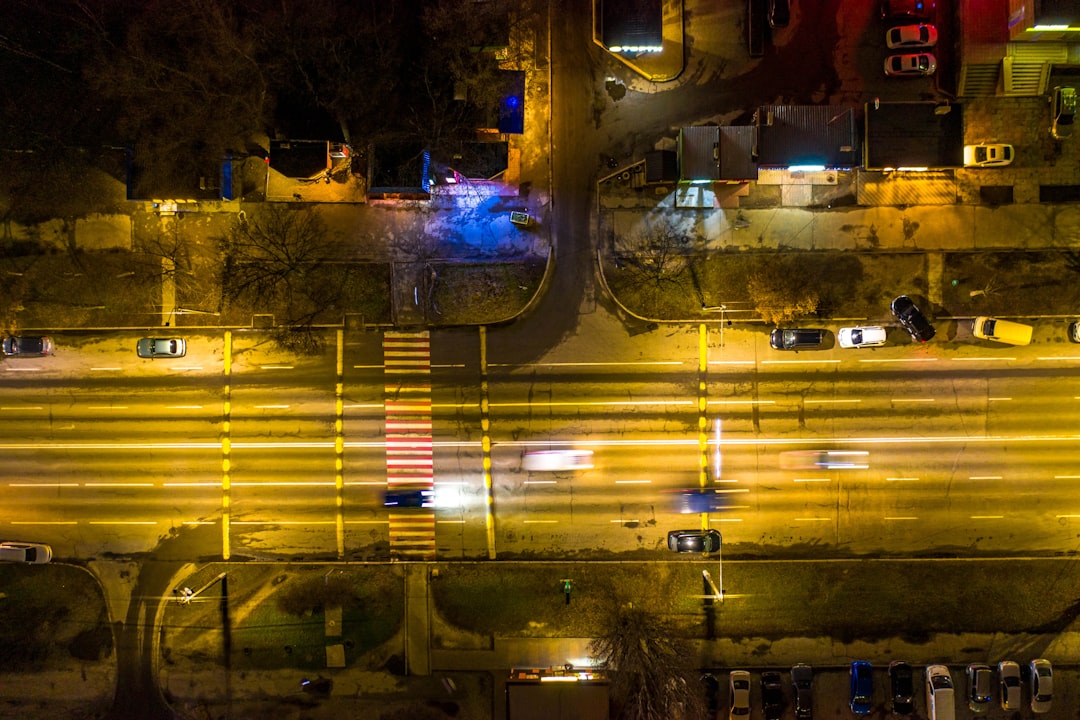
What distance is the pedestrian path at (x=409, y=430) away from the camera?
29.5m

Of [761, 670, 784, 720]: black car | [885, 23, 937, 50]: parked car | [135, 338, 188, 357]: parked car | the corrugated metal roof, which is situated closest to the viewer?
the corrugated metal roof

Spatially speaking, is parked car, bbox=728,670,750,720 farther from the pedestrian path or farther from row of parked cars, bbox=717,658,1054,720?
the pedestrian path

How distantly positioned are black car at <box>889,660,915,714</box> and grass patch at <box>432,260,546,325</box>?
970 inches

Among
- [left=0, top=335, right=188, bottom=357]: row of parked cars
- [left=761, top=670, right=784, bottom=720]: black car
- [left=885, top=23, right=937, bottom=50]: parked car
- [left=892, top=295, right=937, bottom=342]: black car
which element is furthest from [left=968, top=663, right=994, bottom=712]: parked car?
[left=0, top=335, right=188, bottom=357]: row of parked cars

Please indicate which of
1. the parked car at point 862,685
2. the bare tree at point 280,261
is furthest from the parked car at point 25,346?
the parked car at point 862,685

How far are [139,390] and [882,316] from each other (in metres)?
36.2

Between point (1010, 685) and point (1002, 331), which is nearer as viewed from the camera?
point (1002, 331)

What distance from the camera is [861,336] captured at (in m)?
28.4

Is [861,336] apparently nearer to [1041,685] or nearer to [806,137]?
[806,137]

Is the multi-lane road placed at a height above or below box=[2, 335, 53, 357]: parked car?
below

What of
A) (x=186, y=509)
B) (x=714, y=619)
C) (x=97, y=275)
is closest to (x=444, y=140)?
(x=97, y=275)

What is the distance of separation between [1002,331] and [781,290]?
10.2m

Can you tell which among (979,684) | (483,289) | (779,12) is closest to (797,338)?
(483,289)

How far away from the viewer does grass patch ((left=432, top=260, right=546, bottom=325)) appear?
2953cm
